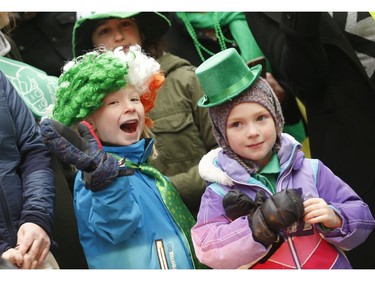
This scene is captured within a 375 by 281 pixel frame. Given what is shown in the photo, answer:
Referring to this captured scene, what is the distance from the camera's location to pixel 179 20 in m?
4.26

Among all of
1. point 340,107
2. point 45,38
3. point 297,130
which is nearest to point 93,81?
point 340,107

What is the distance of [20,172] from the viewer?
312 cm

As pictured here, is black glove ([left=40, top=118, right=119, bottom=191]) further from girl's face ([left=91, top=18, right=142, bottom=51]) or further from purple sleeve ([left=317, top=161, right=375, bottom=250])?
girl's face ([left=91, top=18, right=142, bottom=51])

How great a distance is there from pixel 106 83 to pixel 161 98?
2.36 feet

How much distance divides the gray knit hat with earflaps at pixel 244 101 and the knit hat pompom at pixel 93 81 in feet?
1.19

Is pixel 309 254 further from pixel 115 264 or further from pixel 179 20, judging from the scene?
pixel 179 20

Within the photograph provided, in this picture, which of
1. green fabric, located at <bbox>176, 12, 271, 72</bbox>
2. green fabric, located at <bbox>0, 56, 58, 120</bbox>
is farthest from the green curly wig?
green fabric, located at <bbox>176, 12, 271, 72</bbox>

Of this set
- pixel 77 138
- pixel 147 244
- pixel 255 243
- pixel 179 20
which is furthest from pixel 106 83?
pixel 179 20

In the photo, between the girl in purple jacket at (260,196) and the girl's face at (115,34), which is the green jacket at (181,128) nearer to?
the girl's face at (115,34)

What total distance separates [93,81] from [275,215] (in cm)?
89

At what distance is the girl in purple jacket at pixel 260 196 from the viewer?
2.83 m

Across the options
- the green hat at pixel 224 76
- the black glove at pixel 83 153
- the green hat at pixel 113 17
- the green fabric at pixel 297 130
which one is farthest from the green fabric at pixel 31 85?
the green fabric at pixel 297 130

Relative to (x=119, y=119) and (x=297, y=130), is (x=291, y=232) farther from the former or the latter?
(x=297, y=130)

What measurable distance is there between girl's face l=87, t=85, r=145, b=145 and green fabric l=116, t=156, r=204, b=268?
98 millimetres
